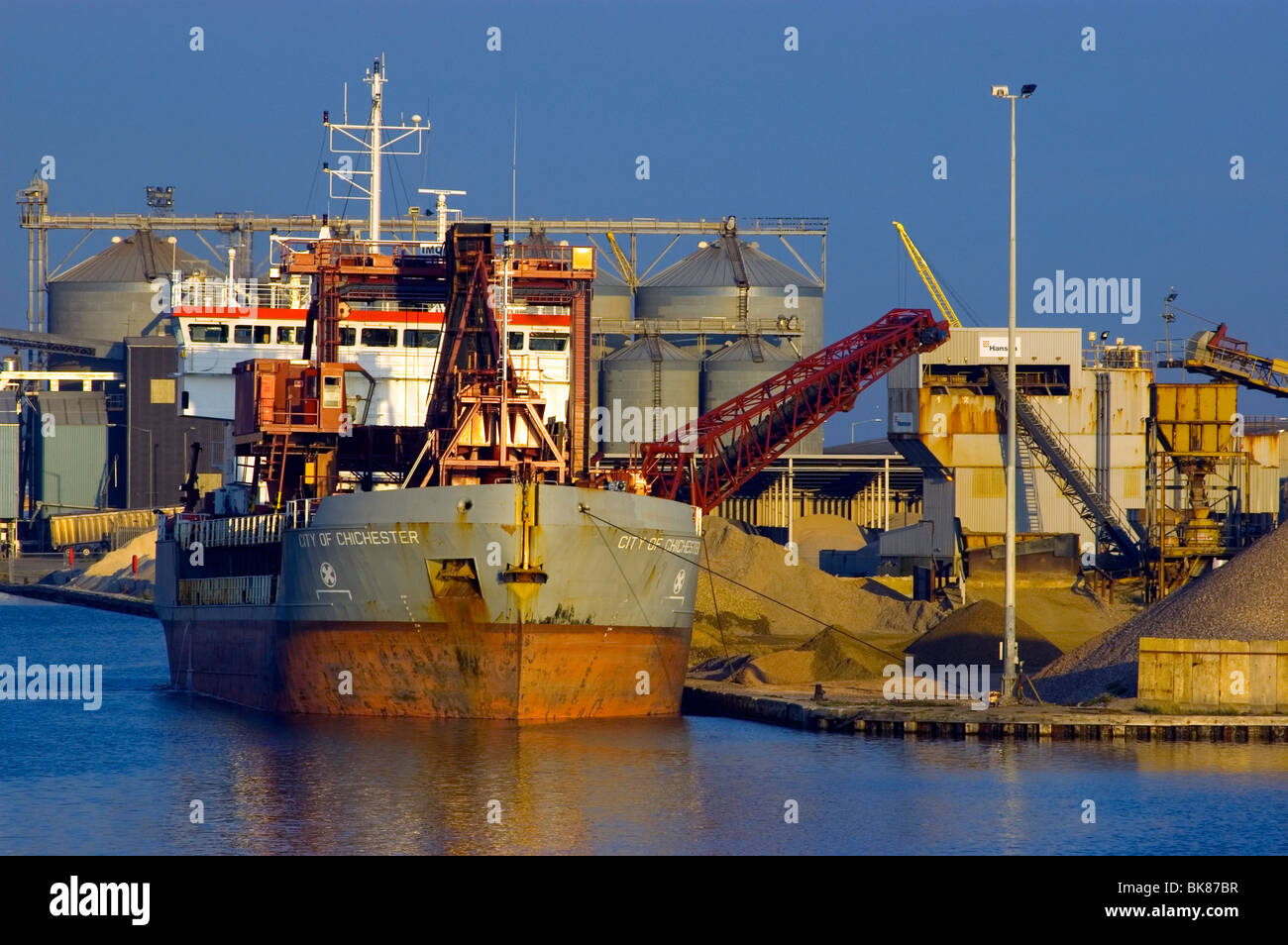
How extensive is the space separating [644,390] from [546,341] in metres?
46.7

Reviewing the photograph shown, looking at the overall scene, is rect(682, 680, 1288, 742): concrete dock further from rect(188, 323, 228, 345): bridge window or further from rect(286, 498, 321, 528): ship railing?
rect(188, 323, 228, 345): bridge window

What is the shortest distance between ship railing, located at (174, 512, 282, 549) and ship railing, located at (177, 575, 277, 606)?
92 cm

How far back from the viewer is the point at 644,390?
94.5m

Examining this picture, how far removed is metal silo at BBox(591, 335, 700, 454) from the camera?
92.9 meters

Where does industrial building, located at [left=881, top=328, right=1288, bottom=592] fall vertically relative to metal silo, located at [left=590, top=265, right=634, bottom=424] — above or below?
below

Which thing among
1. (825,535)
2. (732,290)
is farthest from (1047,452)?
(732,290)

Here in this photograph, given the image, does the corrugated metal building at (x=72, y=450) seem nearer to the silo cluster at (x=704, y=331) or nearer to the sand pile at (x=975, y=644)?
the silo cluster at (x=704, y=331)

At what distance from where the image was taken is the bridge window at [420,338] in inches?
1864

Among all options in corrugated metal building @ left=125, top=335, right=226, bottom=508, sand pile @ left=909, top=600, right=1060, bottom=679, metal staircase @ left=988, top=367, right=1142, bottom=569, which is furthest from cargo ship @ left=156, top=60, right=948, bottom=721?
corrugated metal building @ left=125, top=335, right=226, bottom=508

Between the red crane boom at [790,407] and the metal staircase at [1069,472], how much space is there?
901 centimetres

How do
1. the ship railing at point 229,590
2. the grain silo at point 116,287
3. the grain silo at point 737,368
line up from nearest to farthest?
the ship railing at point 229,590, the grain silo at point 737,368, the grain silo at point 116,287

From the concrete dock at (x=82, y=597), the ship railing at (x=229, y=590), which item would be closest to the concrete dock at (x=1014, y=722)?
the ship railing at (x=229, y=590)
